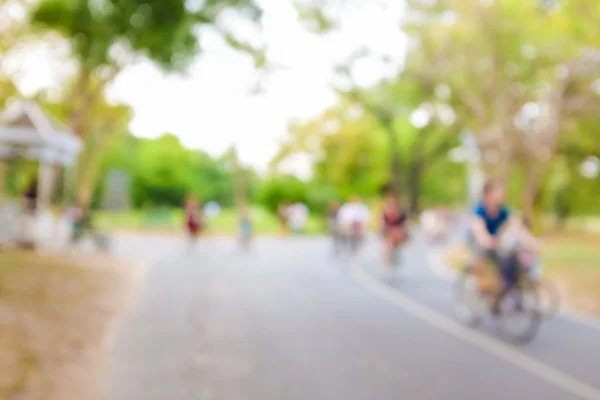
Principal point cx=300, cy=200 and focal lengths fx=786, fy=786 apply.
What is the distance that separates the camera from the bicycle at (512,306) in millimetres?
9008

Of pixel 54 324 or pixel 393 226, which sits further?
pixel 393 226

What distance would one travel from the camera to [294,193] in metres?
47.1

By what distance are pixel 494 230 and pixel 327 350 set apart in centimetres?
299

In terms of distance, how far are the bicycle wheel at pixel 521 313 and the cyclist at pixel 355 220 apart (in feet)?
39.8

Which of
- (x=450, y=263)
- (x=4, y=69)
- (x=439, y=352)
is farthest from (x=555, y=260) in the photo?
(x=4, y=69)

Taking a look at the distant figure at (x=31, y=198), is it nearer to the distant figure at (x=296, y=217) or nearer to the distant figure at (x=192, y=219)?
the distant figure at (x=192, y=219)

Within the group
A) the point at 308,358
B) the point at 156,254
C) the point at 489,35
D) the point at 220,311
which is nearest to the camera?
the point at 308,358

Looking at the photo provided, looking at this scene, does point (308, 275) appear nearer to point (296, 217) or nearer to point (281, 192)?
point (296, 217)

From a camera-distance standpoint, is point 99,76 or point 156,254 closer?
point 99,76

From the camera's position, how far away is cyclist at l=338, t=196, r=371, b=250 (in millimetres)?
21953

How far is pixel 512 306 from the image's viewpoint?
923 centimetres

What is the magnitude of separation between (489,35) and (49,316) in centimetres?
1432

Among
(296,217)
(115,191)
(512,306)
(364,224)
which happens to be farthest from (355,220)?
(115,191)

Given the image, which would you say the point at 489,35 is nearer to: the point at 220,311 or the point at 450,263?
the point at 450,263
